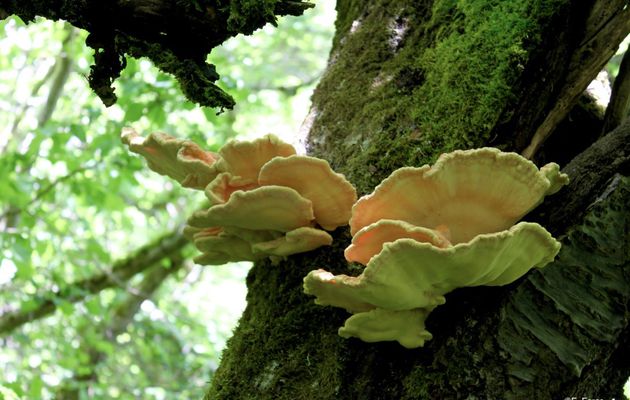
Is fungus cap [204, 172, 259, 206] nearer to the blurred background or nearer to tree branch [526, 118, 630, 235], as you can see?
the blurred background

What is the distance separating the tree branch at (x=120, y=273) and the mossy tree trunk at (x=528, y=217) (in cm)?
622

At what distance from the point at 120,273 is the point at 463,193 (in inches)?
330

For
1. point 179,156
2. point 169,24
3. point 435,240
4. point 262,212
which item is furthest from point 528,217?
point 169,24

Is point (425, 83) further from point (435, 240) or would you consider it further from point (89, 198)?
point (89, 198)

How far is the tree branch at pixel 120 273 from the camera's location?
8.12m

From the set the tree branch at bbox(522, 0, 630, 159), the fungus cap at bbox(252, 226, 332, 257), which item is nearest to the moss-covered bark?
the fungus cap at bbox(252, 226, 332, 257)

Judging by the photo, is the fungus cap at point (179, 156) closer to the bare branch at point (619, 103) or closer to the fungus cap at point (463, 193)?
the fungus cap at point (463, 193)

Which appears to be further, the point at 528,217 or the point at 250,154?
the point at 250,154

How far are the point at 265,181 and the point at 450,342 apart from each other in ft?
2.85

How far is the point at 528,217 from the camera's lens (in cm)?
208

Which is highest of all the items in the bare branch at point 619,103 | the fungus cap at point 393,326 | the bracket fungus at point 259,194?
the bare branch at point 619,103

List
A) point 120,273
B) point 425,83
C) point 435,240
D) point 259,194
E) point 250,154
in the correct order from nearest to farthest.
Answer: point 435,240
point 259,194
point 250,154
point 425,83
point 120,273

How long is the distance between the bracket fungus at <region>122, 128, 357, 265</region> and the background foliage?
74 cm

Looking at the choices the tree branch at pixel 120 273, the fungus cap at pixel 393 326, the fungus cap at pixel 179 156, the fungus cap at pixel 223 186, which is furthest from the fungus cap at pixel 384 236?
the tree branch at pixel 120 273
